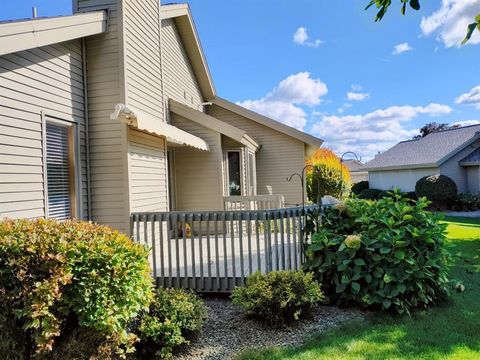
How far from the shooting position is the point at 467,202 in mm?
22047

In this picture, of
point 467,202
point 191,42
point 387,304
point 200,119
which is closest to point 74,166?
point 200,119

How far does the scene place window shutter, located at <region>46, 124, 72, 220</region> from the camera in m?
5.76

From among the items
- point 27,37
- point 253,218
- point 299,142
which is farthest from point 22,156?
point 299,142

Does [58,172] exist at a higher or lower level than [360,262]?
higher

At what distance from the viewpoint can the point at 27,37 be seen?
4.70 metres

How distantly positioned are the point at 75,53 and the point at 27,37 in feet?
6.19

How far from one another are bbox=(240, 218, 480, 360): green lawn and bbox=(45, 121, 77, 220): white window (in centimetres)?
394

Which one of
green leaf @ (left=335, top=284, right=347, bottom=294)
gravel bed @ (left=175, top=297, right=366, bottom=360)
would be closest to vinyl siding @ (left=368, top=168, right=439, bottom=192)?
green leaf @ (left=335, top=284, right=347, bottom=294)

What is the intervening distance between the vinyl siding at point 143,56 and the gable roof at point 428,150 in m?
21.7

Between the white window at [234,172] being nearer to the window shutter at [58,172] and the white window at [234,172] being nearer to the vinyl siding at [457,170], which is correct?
the window shutter at [58,172]

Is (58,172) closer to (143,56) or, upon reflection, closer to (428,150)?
(143,56)

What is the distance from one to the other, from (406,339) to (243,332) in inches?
77.2

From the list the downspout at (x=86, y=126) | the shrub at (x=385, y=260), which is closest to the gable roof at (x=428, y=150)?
the shrub at (x=385, y=260)

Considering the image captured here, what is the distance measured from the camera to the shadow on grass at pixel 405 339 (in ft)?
12.8
